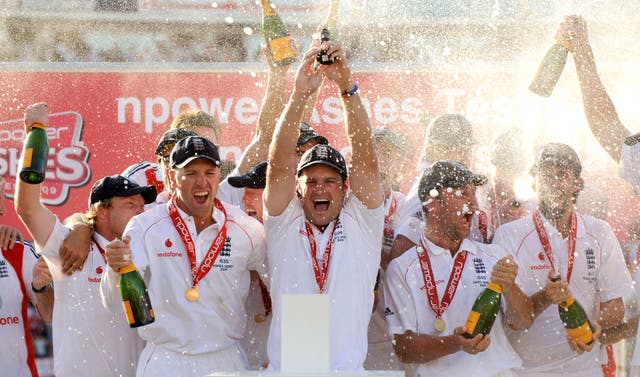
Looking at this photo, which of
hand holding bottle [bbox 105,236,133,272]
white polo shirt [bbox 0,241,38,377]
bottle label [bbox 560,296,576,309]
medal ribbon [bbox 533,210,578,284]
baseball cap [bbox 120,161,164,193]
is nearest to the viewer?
hand holding bottle [bbox 105,236,133,272]

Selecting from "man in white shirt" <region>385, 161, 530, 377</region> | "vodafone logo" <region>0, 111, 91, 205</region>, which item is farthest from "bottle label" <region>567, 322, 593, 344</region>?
"vodafone logo" <region>0, 111, 91, 205</region>

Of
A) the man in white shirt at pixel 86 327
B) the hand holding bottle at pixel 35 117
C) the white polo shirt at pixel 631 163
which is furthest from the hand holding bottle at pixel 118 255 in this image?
the white polo shirt at pixel 631 163

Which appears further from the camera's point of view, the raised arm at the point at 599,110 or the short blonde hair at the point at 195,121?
the short blonde hair at the point at 195,121

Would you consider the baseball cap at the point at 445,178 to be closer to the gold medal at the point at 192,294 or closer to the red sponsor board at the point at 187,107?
the gold medal at the point at 192,294

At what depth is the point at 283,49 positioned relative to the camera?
5.66m

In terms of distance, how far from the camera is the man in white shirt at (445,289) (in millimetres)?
5176

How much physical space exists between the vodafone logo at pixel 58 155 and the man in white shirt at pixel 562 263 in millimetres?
2928

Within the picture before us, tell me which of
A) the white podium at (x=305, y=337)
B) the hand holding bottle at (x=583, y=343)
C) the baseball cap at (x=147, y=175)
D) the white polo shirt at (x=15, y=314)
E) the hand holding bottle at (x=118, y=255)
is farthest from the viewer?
the baseball cap at (x=147, y=175)

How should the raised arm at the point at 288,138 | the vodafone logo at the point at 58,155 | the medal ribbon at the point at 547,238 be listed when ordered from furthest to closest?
the vodafone logo at the point at 58,155, the medal ribbon at the point at 547,238, the raised arm at the point at 288,138

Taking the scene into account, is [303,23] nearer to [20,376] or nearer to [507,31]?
[507,31]

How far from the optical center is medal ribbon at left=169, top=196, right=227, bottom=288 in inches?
191

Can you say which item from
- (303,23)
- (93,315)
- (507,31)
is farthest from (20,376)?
(507,31)

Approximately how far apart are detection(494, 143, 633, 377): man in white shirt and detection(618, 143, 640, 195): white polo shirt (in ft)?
1.01

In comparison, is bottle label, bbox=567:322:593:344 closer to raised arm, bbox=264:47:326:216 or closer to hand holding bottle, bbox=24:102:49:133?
raised arm, bbox=264:47:326:216
